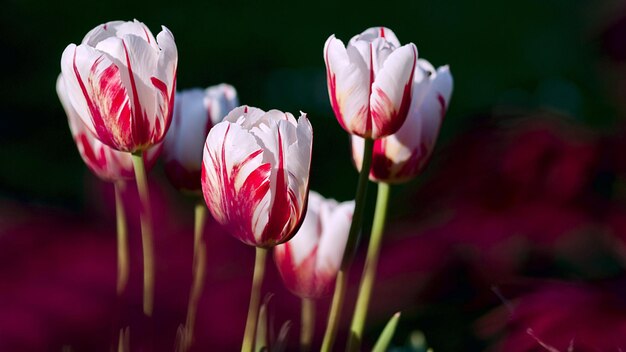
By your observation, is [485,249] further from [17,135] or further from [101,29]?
[17,135]

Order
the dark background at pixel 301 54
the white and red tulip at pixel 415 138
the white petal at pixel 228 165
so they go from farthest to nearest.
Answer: the dark background at pixel 301 54, the white and red tulip at pixel 415 138, the white petal at pixel 228 165

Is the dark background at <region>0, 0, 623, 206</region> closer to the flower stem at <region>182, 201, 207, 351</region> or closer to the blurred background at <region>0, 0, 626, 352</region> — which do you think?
the blurred background at <region>0, 0, 626, 352</region>

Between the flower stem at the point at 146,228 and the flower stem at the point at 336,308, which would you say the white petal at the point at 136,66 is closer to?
the flower stem at the point at 146,228

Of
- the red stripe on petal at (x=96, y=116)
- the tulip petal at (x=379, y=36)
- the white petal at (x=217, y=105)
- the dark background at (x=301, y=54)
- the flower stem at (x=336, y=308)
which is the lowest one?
the dark background at (x=301, y=54)

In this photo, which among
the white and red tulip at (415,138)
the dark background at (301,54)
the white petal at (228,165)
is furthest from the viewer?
the dark background at (301,54)

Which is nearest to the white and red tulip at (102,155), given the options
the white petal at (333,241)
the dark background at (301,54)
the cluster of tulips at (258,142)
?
the cluster of tulips at (258,142)
